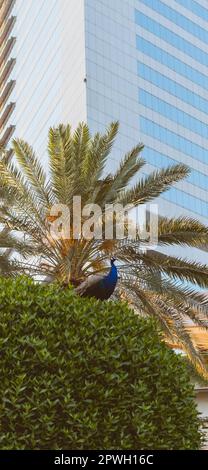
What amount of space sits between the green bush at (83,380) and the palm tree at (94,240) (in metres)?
8.29

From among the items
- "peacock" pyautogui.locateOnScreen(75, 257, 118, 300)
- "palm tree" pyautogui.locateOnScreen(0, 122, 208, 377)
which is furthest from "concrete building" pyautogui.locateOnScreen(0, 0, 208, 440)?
"peacock" pyautogui.locateOnScreen(75, 257, 118, 300)

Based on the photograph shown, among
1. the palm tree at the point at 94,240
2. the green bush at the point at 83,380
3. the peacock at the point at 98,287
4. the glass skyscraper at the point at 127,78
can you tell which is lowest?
the green bush at the point at 83,380

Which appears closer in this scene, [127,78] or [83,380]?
[83,380]

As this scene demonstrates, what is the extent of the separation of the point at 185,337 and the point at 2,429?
1089 centimetres

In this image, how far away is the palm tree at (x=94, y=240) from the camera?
17.0 metres

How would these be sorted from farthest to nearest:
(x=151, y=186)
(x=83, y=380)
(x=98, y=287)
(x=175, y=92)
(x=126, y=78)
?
1. (x=175, y=92)
2. (x=126, y=78)
3. (x=151, y=186)
4. (x=98, y=287)
5. (x=83, y=380)

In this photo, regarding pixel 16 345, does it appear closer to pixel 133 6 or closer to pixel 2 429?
pixel 2 429

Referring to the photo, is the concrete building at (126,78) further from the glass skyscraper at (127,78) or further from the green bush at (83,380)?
the green bush at (83,380)

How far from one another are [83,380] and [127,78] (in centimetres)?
5035

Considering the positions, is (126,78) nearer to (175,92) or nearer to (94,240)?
(175,92)

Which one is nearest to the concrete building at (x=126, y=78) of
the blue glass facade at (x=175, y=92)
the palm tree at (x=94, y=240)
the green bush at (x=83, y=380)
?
the blue glass facade at (x=175, y=92)

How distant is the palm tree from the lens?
17016 mm

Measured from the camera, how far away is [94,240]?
55.9 ft

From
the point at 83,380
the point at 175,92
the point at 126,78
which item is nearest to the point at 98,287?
the point at 83,380
